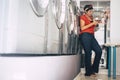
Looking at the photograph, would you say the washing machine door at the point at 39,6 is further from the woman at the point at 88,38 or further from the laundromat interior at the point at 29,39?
the woman at the point at 88,38

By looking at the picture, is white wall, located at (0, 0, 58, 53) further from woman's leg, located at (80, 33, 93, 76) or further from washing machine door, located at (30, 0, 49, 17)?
woman's leg, located at (80, 33, 93, 76)

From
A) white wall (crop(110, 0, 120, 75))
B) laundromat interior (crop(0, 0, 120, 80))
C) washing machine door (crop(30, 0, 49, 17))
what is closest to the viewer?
laundromat interior (crop(0, 0, 120, 80))

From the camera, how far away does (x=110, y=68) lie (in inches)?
171

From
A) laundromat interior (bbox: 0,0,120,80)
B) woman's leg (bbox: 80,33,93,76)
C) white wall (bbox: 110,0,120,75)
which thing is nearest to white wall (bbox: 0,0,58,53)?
laundromat interior (bbox: 0,0,120,80)

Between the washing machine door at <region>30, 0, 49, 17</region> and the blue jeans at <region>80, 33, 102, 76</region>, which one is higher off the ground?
the washing machine door at <region>30, 0, 49, 17</region>

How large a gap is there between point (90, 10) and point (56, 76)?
181 cm

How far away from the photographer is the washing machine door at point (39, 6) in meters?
1.90

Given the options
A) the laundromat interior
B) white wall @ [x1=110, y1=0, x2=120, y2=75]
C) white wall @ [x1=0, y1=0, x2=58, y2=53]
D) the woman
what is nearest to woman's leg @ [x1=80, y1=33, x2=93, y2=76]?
the woman

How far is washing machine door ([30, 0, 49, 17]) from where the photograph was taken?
1.90 metres

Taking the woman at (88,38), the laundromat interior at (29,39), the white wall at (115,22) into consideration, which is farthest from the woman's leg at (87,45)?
the white wall at (115,22)

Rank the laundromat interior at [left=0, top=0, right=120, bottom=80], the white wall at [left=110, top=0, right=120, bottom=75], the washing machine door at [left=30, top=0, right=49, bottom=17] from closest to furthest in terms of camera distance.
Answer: the laundromat interior at [left=0, top=0, right=120, bottom=80]
the washing machine door at [left=30, top=0, right=49, bottom=17]
the white wall at [left=110, top=0, right=120, bottom=75]

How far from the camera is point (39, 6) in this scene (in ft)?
6.72

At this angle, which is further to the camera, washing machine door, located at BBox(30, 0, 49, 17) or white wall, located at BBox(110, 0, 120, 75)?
white wall, located at BBox(110, 0, 120, 75)

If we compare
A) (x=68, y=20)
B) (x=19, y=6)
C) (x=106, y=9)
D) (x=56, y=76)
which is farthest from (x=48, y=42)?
(x=106, y=9)
